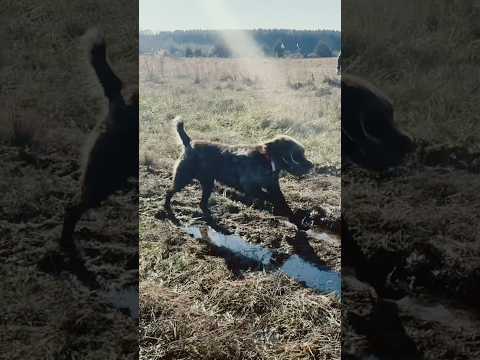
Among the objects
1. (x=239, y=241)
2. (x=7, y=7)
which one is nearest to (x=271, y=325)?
(x=239, y=241)

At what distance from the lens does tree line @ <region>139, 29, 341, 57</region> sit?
120 inches

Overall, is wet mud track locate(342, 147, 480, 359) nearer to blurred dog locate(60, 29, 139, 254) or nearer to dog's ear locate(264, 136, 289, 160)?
dog's ear locate(264, 136, 289, 160)

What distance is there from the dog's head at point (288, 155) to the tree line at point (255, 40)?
507 millimetres

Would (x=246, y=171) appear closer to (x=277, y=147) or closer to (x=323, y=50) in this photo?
(x=277, y=147)

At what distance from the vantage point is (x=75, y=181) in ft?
9.76

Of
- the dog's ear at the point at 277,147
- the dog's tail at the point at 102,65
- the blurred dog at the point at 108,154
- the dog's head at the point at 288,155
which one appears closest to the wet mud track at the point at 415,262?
the dog's head at the point at 288,155

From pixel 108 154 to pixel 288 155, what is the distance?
102 cm

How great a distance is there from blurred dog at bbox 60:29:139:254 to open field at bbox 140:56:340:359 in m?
0.11

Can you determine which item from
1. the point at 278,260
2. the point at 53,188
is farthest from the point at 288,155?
the point at 53,188

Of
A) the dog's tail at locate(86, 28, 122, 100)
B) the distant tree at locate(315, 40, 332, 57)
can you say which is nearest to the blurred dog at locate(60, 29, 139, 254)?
the dog's tail at locate(86, 28, 122, 100)

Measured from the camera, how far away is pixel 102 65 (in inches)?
115

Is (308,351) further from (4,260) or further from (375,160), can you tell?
(4,260)

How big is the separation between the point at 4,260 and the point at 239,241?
4.33 ft

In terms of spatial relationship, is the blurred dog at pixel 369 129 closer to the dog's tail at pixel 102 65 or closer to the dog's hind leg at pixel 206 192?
the dog's hind leg at pixel 206 192
